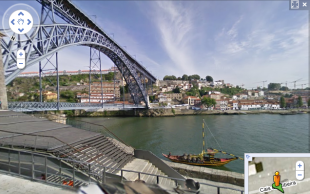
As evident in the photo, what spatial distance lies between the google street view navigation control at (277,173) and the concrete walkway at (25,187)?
284 cm

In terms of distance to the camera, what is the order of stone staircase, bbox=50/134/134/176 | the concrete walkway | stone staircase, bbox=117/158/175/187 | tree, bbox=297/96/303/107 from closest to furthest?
the concrete walkway < stone staircase, bbox=50/134/134/176 < stone staircase, bbox=117/158/175/187 < tree, bbox=297/96/303/107

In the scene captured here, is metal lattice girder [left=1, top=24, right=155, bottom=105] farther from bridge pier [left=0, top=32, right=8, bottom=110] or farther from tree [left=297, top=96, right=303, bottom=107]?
tree [left=297, top=96, right=303, bottom=107]

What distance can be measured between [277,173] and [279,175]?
24mm

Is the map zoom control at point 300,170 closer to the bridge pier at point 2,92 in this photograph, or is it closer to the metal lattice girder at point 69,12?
the bridge pier at point 2,92

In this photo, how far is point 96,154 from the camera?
5.21 meters

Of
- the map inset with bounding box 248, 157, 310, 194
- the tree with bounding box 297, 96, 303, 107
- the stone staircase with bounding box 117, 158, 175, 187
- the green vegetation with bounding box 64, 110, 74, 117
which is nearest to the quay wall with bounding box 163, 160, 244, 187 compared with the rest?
the stone staircase with bounding box 117, 158, 175, 187

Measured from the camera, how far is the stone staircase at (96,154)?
4.43 meters

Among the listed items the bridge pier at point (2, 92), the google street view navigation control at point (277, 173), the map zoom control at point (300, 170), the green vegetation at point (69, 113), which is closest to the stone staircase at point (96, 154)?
the google street view navigation control at point (277, 173)

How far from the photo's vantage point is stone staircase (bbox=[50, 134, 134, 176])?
4430 mm

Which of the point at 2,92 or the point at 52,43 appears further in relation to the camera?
the point at 52,43

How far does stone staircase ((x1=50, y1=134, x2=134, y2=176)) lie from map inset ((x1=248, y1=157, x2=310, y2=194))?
11.5 feet

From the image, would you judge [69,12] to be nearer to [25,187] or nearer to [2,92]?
[2,92]

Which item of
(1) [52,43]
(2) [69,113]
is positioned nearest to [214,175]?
(1) [52,43]

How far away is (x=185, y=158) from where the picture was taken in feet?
29.8
